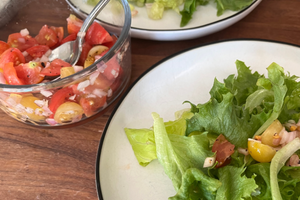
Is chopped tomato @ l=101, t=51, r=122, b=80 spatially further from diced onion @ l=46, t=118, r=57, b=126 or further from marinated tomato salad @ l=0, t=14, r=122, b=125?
diced onion @ l=46, t=118, r=57, b=126

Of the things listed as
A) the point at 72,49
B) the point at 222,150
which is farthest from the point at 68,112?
the point at 222,150

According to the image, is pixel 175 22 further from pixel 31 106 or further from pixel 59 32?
pixel 31 106

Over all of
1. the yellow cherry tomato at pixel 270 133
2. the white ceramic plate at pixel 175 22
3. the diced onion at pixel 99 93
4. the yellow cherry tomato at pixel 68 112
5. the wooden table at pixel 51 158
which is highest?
the white ceramic plate at pixel 175 22

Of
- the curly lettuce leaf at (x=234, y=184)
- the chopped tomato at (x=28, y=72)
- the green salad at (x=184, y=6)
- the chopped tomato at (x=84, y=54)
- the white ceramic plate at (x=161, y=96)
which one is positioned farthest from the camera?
the green salad at (x=184, y=6)

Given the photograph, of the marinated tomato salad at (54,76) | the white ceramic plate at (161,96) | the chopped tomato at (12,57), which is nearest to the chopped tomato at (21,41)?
the marinated tomato salad at (54,76)

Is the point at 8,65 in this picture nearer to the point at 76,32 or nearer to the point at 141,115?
the point at 76,32

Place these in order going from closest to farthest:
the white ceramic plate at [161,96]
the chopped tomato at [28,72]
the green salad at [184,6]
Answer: the white ceramic plate at [161,96] < the chopped tomato at [28,72] < the green salad at [184,6]

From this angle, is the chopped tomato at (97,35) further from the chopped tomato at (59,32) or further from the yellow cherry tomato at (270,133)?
the yellow cherry tomato at (270,133)

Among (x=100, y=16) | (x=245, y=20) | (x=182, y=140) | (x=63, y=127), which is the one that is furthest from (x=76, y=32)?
(x=245, y=20)
